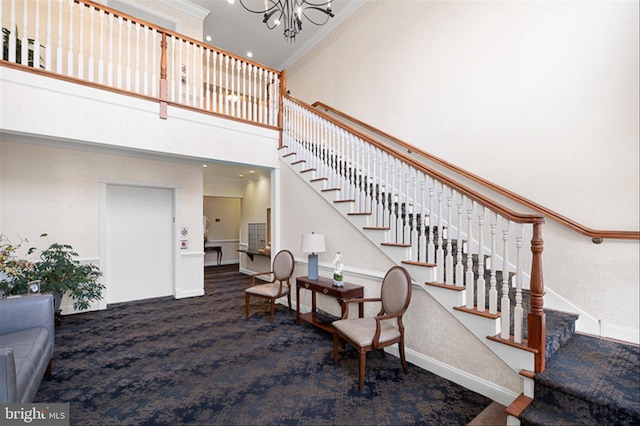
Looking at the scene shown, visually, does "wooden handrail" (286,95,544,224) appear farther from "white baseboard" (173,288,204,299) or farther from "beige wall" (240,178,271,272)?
"beige wall" (240,178,271,272)

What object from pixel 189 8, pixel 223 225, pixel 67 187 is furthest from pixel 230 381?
pixel 223 225

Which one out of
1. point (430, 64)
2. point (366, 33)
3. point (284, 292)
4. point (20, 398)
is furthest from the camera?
point (366, 33)

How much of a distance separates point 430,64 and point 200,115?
3.35 meters

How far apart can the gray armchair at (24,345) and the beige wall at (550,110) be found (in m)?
4.23

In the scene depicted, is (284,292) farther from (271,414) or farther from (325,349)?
(271,414)

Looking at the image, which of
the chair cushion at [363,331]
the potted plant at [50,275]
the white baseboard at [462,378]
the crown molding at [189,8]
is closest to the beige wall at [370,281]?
the white baseboard at [462,378]

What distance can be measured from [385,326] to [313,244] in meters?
1.45

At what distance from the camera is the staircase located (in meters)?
1.89

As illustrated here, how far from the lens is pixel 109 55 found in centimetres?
351

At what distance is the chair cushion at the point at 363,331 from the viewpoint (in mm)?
2654

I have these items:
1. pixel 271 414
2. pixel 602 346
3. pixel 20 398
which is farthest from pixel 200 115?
pixel 602 346

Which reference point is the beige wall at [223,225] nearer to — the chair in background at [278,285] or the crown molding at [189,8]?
the crown molding at [189,8]

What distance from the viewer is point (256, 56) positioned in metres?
7.52

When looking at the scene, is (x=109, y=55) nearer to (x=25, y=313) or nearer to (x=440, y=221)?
(x=25, y=313)
